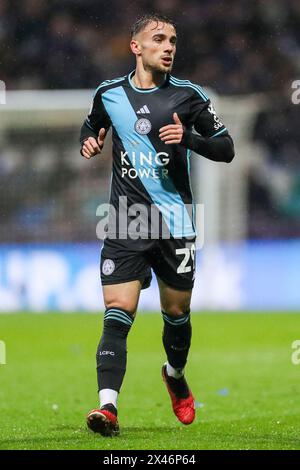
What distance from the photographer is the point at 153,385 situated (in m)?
9.12

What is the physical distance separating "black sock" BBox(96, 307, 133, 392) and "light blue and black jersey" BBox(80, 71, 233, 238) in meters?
0.61

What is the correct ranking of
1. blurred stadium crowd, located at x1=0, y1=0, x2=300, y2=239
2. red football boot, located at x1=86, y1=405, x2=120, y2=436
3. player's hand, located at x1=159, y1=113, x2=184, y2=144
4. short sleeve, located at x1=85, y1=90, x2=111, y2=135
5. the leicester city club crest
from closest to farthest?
red football boot, located at x1=86, y1=405, x2=120, y2=436, player's hand, located at x1=159, y1=113, x2=184, y2=144, the leicester city club crest, short sleeve, located at x1=85, y1=90, x2=111, y2=135, blurred stadium crowd, located at x1=0, y1=0, x2=300, y2=239

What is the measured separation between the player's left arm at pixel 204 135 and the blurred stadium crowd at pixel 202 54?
12.5 metres

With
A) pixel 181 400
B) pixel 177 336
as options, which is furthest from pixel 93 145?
pixel 181 400

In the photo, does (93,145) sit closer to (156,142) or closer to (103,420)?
(156,142)

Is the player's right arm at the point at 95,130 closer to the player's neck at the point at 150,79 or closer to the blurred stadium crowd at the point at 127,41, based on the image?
the player's neck at the point at 150,79

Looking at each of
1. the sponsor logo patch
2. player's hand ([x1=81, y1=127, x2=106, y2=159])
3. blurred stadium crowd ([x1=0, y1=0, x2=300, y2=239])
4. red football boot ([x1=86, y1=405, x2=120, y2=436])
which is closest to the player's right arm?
player's hand ([x1=81, y1=127, x2=106, y2=159])

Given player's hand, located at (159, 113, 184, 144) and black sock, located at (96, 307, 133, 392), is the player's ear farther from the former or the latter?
black sock, located at (96, 307, 133, 392)

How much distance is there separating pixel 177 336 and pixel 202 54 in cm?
1429

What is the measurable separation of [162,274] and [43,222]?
1071cm

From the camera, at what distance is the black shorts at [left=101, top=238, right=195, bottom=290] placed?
607 centimetres

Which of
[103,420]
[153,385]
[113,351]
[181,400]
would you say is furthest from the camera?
[153,385]

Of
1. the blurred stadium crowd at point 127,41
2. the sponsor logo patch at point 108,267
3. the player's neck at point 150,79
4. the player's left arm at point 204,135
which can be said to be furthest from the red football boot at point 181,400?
the blurred stadium crowd at point 127,41
